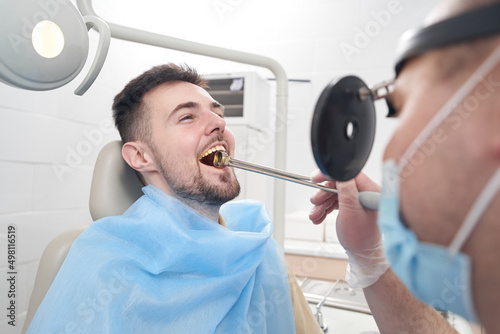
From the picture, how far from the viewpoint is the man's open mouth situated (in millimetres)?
1108

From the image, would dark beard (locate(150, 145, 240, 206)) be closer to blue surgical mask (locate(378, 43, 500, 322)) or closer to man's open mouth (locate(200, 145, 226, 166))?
man's open mouth (locate(200, 145, 226, 166))

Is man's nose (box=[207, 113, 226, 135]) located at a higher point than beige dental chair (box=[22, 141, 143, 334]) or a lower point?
higher

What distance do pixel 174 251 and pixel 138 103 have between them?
0.55 m

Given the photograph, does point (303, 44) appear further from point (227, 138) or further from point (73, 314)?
point (73, 314)

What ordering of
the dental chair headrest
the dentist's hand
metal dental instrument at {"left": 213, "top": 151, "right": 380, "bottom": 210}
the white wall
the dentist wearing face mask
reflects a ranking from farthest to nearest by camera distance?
the white wall < the dental chair headrest < the dentist's hand < metal dental instrument at {"left": 213, "top": 151, "right": 380, "bottom": 210} < the dentist wearing face mask

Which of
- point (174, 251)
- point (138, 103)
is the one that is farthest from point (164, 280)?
point (138, 103)

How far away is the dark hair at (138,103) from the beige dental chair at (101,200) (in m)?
0.08

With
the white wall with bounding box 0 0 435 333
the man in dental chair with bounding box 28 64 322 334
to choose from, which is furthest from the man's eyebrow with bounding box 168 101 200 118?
the white wall with bounding box 0 0 435 333

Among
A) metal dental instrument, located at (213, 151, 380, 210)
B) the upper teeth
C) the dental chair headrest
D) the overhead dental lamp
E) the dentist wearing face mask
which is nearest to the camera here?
the dentist wearing face mask

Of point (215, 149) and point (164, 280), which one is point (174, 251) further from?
point (215, 149)

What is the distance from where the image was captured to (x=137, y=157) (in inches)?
42.8

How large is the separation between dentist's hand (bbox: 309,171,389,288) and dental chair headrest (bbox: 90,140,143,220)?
1.81 ft

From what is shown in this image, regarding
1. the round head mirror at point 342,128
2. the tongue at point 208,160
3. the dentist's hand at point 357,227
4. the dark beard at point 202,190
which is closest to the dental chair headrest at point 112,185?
the dark beard at point 202,190

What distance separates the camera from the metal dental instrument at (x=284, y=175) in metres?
0.72
